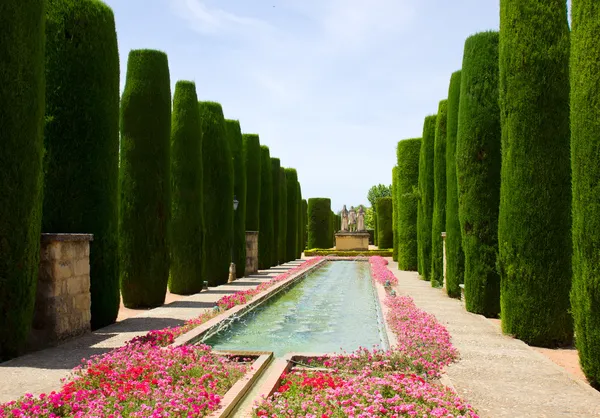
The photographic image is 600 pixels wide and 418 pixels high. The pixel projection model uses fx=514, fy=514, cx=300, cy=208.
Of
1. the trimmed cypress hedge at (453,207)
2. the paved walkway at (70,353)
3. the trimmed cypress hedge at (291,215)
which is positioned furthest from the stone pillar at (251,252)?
the trimmed cypress hedge at (453,207)

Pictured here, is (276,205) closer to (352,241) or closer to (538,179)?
(352,241)

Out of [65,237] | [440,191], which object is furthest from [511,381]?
[440,191]

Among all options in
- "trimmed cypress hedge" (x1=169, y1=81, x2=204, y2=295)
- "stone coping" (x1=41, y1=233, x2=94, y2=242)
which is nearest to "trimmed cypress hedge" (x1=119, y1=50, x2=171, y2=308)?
"trimmed cypress hedge" (x1=169, y1=81, x2=204, y2=295)

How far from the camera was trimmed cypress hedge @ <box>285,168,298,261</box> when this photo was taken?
3200 cm

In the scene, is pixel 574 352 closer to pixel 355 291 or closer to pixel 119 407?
pixel 119 407

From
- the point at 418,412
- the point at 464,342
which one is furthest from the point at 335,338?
the point at 418,412

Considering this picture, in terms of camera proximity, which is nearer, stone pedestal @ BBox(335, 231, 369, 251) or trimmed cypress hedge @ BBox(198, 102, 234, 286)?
trimmed cypress hedge @ BBox(198, 102, 234, 286)

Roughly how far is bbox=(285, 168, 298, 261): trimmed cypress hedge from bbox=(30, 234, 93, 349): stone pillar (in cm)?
2272

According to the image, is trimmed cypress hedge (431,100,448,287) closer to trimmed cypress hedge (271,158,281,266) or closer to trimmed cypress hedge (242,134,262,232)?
trimmed cypress hedge (242,134,262,232)

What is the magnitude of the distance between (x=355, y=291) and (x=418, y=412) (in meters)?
12.1

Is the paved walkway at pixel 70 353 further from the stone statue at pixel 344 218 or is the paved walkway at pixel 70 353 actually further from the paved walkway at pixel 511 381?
the stone statue at pixel 344 218

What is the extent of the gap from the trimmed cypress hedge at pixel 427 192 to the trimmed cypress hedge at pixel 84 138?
464 inches

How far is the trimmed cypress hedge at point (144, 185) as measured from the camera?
12727 millimetres

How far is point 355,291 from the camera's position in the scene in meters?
16.8
